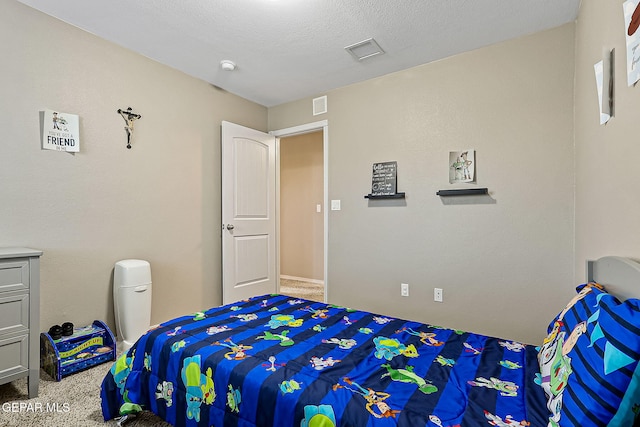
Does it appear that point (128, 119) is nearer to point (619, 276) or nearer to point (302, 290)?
point (302, 290)

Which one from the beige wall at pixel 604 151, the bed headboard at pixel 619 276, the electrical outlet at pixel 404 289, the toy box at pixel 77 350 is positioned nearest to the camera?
the bed headboard at pixel 619 276

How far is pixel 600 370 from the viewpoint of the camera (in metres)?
0.74

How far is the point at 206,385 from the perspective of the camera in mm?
1314

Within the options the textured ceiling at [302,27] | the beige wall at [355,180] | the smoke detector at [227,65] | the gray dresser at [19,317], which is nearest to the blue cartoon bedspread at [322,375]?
the gray dresser at [19,317]

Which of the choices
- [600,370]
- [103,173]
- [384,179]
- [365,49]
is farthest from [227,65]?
[600,370]

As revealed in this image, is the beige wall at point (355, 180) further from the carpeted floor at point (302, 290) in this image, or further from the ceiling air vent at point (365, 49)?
the carpeted floor at point (302, 290)

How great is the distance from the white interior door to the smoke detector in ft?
2.03

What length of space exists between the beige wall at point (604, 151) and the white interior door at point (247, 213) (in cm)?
303

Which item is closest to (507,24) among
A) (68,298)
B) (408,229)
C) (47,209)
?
(408,229)

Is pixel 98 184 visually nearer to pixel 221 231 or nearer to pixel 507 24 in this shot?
pixel 221 231

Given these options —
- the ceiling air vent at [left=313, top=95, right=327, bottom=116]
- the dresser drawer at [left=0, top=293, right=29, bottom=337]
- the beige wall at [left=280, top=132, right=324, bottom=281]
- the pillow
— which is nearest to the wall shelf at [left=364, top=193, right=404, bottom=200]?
the ceiling air vent at [left=313, top=95, right=327, bottom=116]

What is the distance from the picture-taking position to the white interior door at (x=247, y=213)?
3.47 metres

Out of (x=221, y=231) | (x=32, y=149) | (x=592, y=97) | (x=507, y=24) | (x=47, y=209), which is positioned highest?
(x=507, y=24)

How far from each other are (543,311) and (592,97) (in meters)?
1.62
